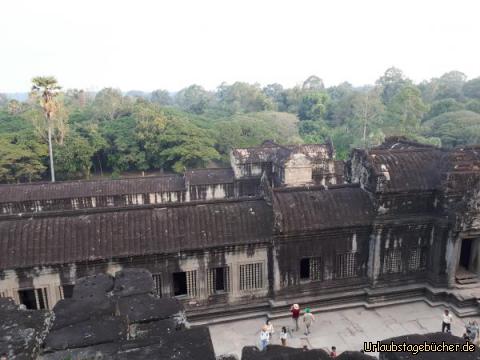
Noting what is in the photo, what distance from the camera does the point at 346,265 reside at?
16.1 metres

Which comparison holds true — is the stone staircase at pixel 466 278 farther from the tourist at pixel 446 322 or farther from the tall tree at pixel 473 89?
the tall tree at pixel 473 89

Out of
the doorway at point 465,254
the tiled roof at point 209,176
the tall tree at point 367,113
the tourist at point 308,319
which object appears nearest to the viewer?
the tourist at point 308,319

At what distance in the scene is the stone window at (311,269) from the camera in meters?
15.7

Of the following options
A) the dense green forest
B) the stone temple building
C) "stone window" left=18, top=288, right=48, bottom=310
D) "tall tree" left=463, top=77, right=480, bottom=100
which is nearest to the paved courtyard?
the stone temple building

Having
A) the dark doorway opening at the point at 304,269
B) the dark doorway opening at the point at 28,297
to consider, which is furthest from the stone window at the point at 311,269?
the dark doorway opening at the point at 28,297

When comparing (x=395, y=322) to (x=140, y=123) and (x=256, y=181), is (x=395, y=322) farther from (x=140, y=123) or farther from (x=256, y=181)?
(x=140, y=123)

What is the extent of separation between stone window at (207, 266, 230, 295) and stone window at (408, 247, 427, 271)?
782cm

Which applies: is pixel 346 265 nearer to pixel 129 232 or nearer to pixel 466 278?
pixel 466 278

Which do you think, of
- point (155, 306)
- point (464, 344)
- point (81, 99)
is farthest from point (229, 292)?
point (81, 99)

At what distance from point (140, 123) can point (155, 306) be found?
132 feet

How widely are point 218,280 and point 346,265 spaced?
5.30 m

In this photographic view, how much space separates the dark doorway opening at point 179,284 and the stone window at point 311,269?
15.4ft

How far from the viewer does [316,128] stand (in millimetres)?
71625

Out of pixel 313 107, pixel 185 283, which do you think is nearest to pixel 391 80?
pixel 313 107
